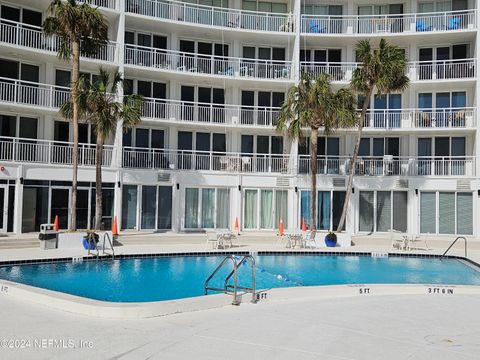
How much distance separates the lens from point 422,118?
1047 inches

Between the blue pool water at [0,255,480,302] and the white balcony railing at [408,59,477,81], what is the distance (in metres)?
12.6

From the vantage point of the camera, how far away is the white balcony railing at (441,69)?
26453mm

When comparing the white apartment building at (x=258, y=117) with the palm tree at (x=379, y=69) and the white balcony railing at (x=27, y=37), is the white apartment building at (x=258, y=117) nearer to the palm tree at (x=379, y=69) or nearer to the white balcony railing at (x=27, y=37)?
the white balcony railing at (x=27, y=37)

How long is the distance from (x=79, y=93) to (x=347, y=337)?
15089 millimetres

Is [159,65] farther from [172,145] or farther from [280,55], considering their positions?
[280,55]

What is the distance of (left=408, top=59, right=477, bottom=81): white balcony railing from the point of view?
26453mm

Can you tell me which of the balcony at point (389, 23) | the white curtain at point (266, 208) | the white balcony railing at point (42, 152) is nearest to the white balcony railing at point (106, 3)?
the white balcony railing at point (42, 152)

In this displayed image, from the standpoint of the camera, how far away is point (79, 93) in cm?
1919

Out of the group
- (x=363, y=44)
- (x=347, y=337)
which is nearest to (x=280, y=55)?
(x=363, y=44)

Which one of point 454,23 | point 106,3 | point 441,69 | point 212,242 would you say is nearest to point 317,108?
point 212,242

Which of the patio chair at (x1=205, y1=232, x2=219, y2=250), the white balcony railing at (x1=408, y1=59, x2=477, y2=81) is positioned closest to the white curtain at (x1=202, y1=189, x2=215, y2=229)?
the patio chair at (x1=205, y1=232, x2=219, y2=250)

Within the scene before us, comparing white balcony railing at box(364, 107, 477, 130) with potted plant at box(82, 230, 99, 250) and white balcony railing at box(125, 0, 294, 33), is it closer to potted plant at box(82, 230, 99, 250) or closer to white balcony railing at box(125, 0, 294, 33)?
white balcony railing at box(125, 0, 294, 33)

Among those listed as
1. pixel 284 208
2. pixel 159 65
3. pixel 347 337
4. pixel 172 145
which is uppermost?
pixel 159 65

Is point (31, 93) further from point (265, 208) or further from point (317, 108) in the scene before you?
point (317, 108)
